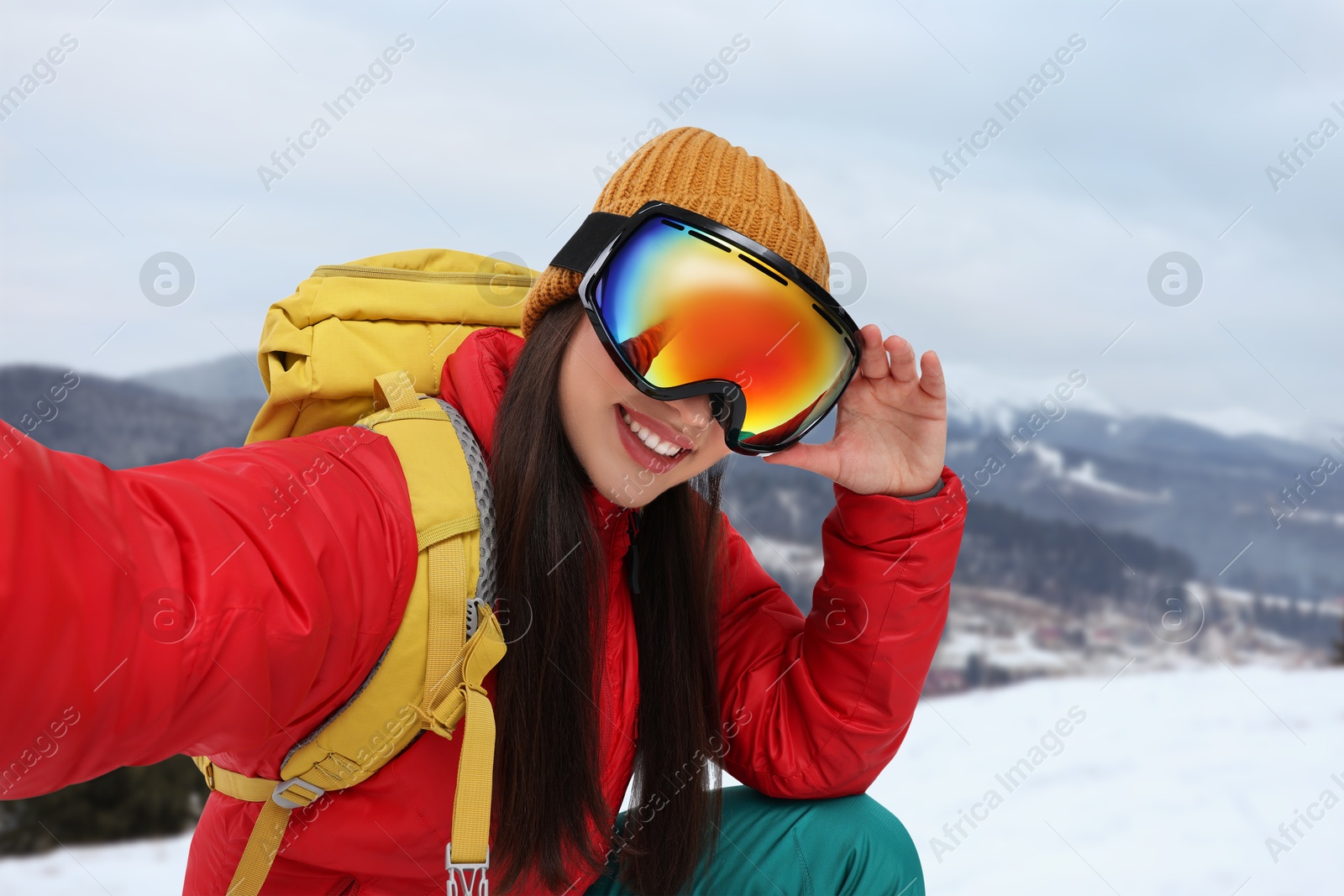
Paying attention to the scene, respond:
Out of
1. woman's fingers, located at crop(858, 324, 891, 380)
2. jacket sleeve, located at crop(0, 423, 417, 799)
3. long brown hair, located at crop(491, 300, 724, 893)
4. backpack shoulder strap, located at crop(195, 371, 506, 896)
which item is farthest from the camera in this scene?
woman's fingers, located at crop(858, 324, 891, 380)

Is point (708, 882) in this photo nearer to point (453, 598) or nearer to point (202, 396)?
point (453, 598)

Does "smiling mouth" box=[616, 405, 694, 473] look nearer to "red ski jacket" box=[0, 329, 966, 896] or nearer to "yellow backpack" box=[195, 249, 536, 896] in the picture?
"red ski jacket" box=[0, 329, 966, 896]

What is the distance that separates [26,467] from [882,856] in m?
1.21

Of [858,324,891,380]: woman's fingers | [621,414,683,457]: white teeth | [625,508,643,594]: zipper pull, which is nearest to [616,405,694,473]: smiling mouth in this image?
[621,414,683,457]: white teeth

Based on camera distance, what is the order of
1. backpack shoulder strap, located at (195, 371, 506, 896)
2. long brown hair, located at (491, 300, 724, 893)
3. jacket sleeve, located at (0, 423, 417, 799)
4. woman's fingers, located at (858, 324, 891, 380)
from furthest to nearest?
woman's fingers, located at (858, 324, 891, 380) → long brown hair, located at (491, 300, 724, 893) → backpack shoulder strap, located at (195, 371, 506, 896) → jacket sleeve, located at (0, 423, 417, 799)

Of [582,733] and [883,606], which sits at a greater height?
[883,606]

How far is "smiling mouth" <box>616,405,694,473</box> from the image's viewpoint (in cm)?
125

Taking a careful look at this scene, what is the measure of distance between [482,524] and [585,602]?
20cm

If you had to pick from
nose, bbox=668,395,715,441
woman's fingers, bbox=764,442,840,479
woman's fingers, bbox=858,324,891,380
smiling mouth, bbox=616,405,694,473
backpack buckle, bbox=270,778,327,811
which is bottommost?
backpack buckle, bbox=270,778,327,811

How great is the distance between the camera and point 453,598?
40.4 inches

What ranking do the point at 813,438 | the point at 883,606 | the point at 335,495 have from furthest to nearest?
the point at 813,438 → the point at 883,606 → the point at 335,495

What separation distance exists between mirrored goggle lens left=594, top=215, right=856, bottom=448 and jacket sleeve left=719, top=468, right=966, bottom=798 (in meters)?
0.30

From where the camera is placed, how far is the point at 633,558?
1408 mm

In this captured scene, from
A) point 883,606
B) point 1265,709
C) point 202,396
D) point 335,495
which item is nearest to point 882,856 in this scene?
point 883,606
